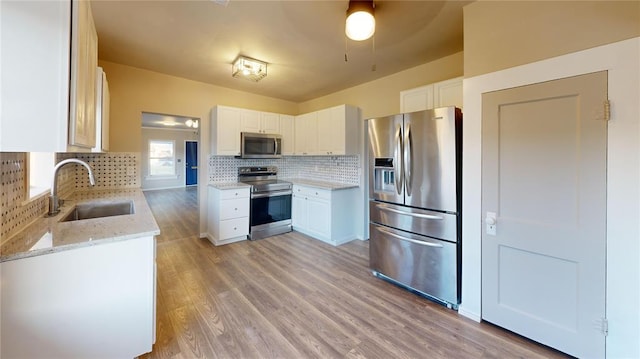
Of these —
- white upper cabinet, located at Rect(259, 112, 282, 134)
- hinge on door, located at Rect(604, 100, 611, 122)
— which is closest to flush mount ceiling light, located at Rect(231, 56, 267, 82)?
white upper cabinet, located at Rect(259, 112, 282, 134)

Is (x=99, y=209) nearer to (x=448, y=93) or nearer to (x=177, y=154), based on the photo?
(x=448, y=93)

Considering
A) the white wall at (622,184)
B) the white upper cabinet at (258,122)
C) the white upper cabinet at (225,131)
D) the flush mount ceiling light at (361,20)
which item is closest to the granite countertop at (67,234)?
the flush mount ceiling light at (361,20)

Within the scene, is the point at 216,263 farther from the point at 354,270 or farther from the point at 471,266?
the point at 471,266

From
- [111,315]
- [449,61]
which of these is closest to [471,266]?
[449,61]

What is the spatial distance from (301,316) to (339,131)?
8.73 feet

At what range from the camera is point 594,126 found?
1.51 meters

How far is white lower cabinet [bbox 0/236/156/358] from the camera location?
1.16 meters

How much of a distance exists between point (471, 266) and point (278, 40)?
2.78 metres

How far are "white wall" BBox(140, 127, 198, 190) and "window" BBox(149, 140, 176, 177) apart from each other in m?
0.12

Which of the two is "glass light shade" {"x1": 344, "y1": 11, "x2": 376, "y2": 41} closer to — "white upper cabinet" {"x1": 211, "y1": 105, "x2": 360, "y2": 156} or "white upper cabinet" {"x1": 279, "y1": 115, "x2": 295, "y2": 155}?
"white upper cabinet" {"x1": 211, "y1": 105, "x2": 360, "y2": 156}

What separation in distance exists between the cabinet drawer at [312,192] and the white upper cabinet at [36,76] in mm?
2998

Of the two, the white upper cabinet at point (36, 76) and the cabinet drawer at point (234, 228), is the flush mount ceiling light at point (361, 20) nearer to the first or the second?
the white upper cabinet at point (36, 76)

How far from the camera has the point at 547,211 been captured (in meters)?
1.70

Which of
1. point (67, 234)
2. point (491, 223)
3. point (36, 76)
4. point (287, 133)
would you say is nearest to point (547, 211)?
point (491, 223)
